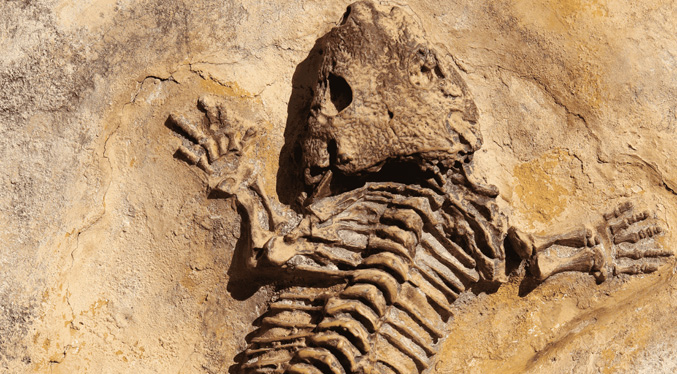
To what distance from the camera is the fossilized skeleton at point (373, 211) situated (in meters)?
2.85

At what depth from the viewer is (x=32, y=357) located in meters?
2.89

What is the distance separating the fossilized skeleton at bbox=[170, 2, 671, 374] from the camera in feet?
9.35

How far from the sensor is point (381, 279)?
2.84 metres

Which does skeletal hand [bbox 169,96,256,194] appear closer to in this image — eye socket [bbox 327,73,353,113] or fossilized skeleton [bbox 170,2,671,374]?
fossilized skeleton [bbox 170,2,671,374]

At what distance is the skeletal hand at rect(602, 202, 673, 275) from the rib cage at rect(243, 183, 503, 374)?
57 cm

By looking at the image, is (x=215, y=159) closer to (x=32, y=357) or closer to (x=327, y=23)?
(x=327, y=23)

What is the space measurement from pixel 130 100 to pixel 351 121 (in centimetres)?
96

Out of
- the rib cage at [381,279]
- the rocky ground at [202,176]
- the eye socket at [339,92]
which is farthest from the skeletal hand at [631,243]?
the eye socket at [339,92]

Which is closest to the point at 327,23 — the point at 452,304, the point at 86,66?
the point at 86,66

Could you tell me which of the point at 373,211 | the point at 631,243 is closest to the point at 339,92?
the point at 373,211

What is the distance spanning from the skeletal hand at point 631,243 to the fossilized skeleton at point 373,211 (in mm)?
203

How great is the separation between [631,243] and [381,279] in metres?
1.22

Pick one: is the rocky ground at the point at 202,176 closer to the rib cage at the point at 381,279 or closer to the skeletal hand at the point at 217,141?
the skeletal hand at the point at 217,141

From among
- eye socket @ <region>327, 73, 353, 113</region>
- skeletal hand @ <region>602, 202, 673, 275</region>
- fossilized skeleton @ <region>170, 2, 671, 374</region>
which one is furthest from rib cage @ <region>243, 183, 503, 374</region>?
skeletal hand @ <region>602, 202, 673, 275</region>
